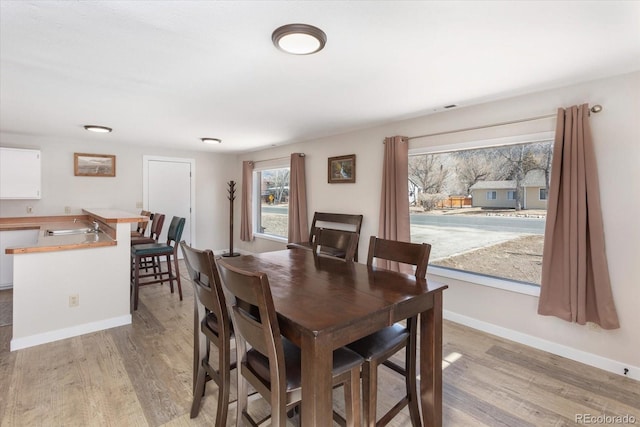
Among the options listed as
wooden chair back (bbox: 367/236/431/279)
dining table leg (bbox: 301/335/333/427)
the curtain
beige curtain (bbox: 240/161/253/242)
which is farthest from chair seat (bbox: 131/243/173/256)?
dining table leg (bbox: 301/335/333/427)

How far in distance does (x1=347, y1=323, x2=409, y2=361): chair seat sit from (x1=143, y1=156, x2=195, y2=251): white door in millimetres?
5155

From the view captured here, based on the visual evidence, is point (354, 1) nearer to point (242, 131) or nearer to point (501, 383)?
point (501, 383)

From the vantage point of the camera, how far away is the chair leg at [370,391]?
1415 mm

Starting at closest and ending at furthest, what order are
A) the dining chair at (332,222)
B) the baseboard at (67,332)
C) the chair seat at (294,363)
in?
the chair seat at (294,363) < the baseboard at (67,332) < the dining chair at (332,222)

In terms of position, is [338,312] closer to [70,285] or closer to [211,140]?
[70,285]

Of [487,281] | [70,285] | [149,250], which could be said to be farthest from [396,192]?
[70,285]

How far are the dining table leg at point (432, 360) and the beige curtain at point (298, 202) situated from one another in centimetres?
324

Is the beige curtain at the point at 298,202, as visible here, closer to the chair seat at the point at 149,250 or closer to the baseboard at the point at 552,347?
the chair seat at the point at 149,250

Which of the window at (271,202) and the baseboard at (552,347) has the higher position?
the window at (271,202)

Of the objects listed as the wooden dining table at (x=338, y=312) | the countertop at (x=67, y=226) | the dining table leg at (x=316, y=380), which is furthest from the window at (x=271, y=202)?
the dining table leg at (x=316, y=380)

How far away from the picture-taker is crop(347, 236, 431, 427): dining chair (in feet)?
4.69

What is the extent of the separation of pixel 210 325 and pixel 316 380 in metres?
0.91

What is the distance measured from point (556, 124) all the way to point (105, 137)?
556 centimetres

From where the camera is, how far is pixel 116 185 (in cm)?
518
